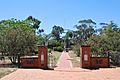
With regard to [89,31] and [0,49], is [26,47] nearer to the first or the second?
[0,49]

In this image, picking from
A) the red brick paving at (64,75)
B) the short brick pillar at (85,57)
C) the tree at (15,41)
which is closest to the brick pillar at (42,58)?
the short brick pillar at (85,57)

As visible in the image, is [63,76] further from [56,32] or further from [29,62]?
[56,32]

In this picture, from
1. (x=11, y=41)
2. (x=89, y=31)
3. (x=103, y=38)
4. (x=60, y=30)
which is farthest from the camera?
(x=60, y=30)

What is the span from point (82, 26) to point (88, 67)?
92051 millimetres

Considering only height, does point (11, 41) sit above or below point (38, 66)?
above

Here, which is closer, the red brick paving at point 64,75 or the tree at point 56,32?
the red brick paving at point 64,75

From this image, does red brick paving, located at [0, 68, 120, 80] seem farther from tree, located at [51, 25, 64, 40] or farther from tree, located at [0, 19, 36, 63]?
tree, located at [51, 25, 64, 40]

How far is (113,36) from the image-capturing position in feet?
117

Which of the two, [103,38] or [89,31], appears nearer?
[103,38]

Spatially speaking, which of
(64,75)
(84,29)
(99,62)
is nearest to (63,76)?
(64,75)

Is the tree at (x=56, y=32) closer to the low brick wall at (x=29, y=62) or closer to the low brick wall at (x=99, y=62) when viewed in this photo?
the low brick wall at (x=99, y=62)

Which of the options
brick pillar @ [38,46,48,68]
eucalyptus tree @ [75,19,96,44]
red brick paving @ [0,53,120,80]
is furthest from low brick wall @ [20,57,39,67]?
eucalyptus tree @ [75,19,96,44]

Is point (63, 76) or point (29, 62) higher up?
point (29, 62)

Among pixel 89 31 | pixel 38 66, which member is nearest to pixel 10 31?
pixel 38 66
